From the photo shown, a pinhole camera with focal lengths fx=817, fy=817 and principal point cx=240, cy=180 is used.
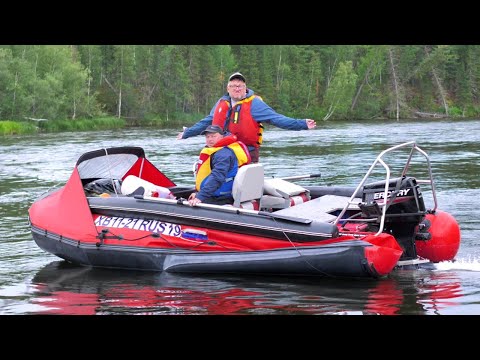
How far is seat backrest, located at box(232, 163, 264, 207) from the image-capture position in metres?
7.93

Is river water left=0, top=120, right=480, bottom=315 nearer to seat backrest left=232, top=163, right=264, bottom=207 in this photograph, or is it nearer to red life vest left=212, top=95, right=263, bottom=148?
seat backrest left=232, top=163, right=264, bottom=207

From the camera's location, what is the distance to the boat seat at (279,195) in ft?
A: 27.5

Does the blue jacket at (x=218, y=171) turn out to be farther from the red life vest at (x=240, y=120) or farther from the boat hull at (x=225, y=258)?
the red life vest at (x=240, y=120)

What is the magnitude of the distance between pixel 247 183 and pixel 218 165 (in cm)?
34

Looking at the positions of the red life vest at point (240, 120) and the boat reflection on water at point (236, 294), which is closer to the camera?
the boat reflection on water at point (236, 294)

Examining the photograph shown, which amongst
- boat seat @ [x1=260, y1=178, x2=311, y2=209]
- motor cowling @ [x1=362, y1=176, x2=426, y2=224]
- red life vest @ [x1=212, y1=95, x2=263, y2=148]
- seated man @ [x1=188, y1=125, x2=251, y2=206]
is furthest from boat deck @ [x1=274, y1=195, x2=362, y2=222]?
red life vest @ [x1=212, y1=95, x2=263, y2=148]

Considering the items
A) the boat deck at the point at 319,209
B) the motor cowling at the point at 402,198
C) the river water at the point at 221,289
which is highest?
the motor cowling at the point at 402,198

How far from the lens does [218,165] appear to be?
312 inches

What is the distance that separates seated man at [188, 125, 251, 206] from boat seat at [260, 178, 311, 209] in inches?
16.9

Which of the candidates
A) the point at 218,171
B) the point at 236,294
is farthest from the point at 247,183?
the point at 236,294

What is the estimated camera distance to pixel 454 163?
17.9 m

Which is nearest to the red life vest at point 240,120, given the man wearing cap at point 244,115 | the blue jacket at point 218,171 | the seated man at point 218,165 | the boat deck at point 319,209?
the man wearing cap at point 244,115

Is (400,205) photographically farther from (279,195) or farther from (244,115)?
(244,115)

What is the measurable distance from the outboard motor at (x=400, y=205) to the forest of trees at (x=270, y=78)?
36.4m
